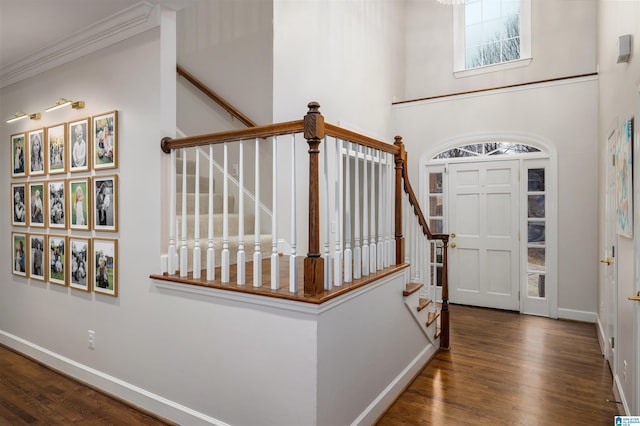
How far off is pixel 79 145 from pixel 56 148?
37 cm

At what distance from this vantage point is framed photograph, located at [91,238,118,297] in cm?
284

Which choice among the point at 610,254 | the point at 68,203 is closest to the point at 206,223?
the point at 68,203

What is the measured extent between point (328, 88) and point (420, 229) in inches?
71.6

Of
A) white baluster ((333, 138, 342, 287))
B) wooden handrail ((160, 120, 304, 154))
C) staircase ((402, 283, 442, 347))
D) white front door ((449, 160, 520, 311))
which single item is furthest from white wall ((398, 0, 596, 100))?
wooden handrail ((160, 120, 304, 154))

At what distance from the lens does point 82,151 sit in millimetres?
3051

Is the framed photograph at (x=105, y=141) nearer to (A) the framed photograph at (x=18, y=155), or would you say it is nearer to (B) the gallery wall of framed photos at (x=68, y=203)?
(B) the gallery wall of framed photos at (x=68, y=203)

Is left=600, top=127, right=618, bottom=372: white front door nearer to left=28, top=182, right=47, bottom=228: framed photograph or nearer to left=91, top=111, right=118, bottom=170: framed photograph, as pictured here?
left=91, top=111, right=118, bottom=170: framed photograph

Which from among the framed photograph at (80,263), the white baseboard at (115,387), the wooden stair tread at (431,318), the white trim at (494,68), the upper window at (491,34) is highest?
the upper window at (491,34)

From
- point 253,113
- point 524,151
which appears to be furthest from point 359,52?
point 524,151

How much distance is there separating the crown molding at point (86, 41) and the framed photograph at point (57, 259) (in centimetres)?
146

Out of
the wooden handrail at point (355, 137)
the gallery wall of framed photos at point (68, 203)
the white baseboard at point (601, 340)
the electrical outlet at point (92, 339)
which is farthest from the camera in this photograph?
the white baseboard at point (601, 340)

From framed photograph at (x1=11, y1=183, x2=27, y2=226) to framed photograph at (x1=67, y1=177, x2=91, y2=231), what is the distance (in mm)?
820

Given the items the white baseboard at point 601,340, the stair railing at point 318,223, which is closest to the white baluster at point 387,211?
the stair railing at point 318,223

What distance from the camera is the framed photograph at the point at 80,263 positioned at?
3016mm
